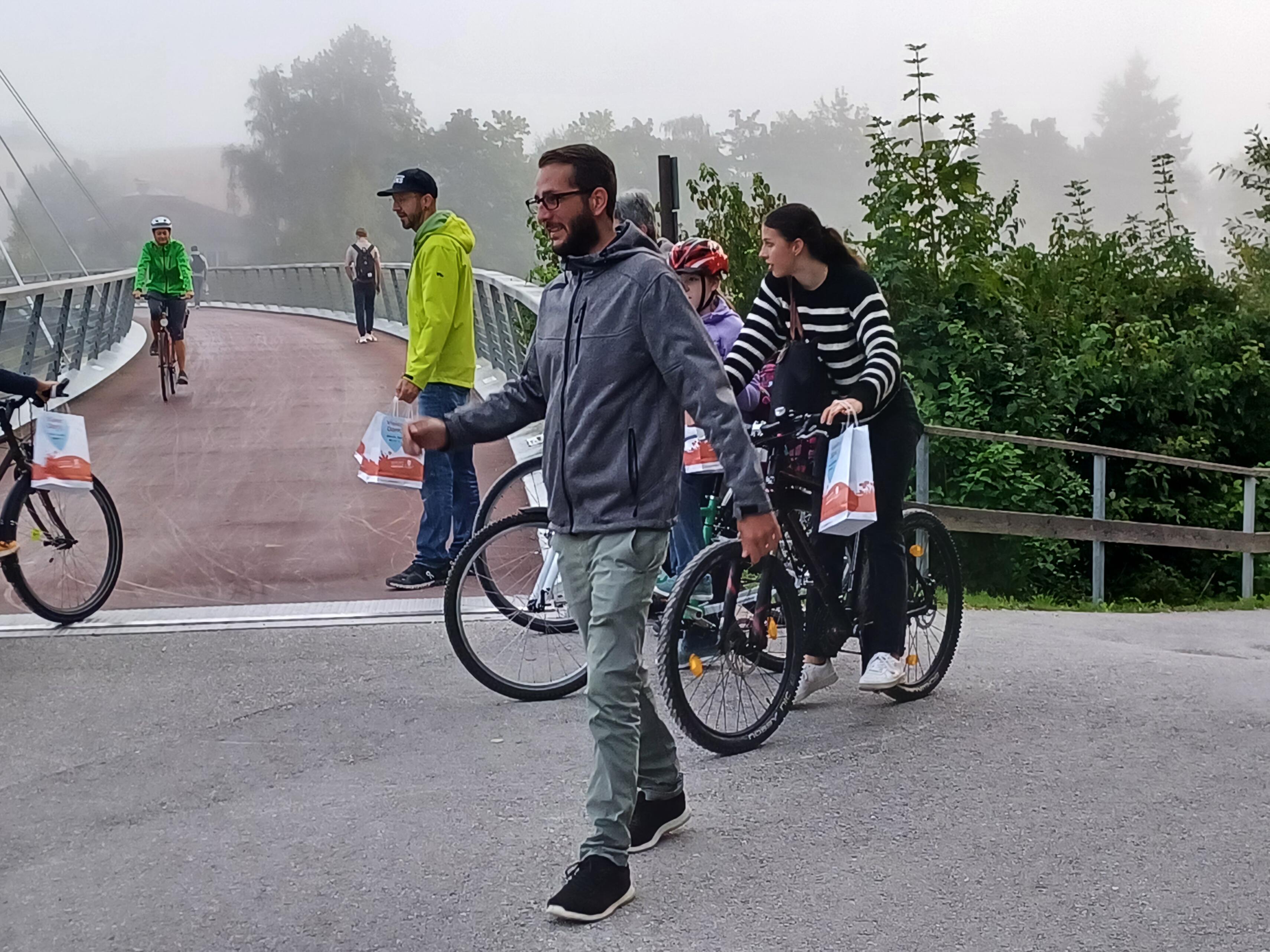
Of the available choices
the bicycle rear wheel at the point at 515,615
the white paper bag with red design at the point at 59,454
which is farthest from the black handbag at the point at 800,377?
the white paper bag with red design at the point at 59,454

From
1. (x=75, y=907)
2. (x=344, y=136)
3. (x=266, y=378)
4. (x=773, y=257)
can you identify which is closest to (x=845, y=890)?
(x=75, y=907)

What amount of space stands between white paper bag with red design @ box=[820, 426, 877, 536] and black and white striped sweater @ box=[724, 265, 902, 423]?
19 cm

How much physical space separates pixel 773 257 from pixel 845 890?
230 cm

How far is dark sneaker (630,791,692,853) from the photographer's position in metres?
4.32

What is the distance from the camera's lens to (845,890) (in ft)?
13.3

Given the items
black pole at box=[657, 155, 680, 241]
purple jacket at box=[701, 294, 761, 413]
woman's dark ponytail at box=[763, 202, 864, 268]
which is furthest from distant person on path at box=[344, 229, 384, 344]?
woman's dark ponytail at box=[763, 202, 864, 268]

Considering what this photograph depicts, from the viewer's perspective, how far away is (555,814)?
15.3 feet

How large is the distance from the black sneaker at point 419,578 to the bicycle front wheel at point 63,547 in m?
1.34

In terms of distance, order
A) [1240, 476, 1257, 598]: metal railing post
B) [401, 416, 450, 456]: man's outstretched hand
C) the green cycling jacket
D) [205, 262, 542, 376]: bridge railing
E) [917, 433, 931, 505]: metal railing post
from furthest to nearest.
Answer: the green cycling jacket < [205, 262, 542, 376]: bridge railing < [1240, 476, 1257, 598]: metal railing post < [917, 433, 931, 505]: metal railing post < [401, 416, 450, 456]: man's outstretched hand

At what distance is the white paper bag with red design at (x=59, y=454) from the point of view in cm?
702

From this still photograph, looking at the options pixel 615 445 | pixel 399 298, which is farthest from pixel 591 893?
pixel 399 298

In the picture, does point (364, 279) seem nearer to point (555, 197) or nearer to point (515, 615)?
point (515, 615)

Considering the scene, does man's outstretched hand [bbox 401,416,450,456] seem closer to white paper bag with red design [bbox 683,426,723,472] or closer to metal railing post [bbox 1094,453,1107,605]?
white paper bag with red design [bbox 683,426,723,472]

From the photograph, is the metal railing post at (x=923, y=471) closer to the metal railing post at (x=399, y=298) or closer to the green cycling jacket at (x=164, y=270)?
the green cycling jacket at (x=164, y=270)
